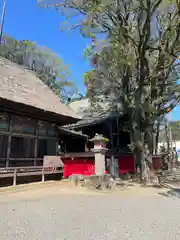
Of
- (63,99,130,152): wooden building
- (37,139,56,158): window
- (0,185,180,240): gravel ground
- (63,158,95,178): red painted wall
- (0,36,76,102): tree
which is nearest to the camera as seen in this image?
(0,185,180,240): gravel ground

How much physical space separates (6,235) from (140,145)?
8833 millimetres

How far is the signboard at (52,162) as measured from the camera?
1127cm

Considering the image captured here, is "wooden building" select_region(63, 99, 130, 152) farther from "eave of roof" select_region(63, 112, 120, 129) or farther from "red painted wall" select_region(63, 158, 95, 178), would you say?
"red painted wall" select_region(63, 158, 95, 178)

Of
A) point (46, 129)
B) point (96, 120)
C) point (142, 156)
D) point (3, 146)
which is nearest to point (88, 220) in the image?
point (3, 146)

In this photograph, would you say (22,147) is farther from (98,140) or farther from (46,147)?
(98,140)

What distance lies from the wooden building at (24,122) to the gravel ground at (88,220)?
4333mm

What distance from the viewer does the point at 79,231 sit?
400cm

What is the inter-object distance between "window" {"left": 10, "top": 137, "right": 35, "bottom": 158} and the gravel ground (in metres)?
4.64

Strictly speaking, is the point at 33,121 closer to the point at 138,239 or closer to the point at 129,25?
the point at 129,25

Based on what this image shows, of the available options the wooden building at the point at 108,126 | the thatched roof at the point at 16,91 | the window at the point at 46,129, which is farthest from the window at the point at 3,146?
the wooden building at the point at 108,126

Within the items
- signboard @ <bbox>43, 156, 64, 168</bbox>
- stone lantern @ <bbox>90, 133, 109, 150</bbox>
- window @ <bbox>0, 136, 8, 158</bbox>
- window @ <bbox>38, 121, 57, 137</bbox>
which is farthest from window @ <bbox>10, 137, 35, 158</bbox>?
stone lantern @ <bbox>90, 133, 109, 150</bbox>

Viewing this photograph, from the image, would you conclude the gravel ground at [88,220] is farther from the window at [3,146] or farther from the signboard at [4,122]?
the signboard at [4,122]

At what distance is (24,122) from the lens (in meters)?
11.0

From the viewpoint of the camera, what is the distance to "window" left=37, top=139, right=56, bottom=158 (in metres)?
12.0
